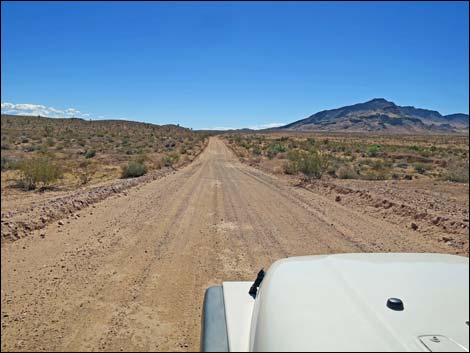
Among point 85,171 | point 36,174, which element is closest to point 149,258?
point 36,174

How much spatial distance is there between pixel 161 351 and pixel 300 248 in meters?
3.91

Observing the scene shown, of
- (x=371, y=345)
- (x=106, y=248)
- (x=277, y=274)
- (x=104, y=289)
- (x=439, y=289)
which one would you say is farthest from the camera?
(x=106, y=248)

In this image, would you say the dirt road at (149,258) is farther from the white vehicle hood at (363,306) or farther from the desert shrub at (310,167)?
the desert shrub at (310,167)

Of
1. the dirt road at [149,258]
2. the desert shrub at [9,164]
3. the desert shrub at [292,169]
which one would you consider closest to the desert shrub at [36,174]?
the desert shrub at [9,164]

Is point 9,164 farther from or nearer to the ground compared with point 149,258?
farther from the ground

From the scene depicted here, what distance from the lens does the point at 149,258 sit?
635 centimetres

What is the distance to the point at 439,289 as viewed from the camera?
1999 millimetres

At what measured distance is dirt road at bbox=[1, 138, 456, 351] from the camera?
4098 millimetres

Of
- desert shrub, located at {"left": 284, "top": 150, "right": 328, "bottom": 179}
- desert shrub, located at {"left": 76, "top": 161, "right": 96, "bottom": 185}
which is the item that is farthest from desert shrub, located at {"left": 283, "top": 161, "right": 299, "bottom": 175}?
desert shrub, located at {"left": 76, "top": 161, "right": 96, "bottom": 185}

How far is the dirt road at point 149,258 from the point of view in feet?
13.4

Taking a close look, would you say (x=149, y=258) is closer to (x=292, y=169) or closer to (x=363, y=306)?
(x=363, y=306)

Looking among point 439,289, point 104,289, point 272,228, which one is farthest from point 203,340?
point 272,228

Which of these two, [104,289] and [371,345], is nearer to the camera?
[371,345]

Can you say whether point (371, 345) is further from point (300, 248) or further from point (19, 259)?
point (19, 259)
